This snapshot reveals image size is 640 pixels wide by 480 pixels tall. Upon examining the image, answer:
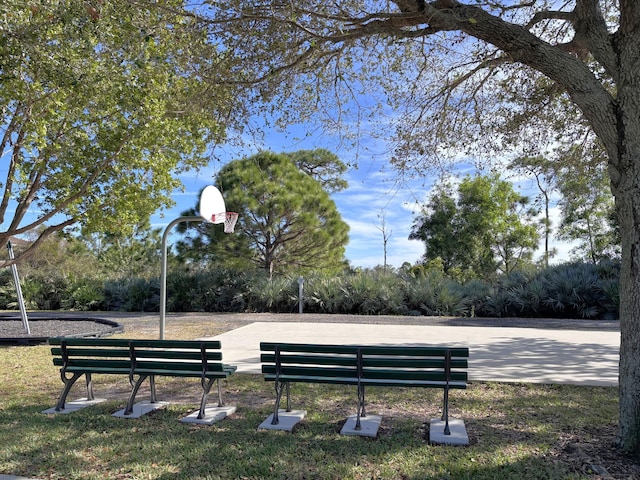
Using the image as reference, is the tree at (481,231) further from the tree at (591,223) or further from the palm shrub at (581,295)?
the palm shrub at (581,295)

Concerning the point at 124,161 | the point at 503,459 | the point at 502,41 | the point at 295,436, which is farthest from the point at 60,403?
the point at 124,161

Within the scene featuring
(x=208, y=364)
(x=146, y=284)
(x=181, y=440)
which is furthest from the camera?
(x=146, y=284)

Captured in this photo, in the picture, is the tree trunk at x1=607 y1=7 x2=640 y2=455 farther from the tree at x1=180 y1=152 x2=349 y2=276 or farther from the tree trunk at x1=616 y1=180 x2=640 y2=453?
the tree at x1=180 y1=152 x2=349 y2=276

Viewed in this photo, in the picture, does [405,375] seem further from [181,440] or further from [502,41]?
[502,41]

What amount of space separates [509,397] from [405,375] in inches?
78.5

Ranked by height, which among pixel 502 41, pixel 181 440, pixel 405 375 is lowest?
pixel 181 440

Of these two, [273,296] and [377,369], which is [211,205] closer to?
[377,369]

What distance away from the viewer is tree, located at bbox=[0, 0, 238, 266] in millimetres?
6828

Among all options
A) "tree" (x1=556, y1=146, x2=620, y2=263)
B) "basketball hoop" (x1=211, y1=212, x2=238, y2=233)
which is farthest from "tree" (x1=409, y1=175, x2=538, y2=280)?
"basketball hoop" (x1=211, y1=212, x2=238, y2=233)

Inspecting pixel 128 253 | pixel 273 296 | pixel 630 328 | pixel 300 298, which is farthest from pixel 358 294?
pixel 128 253

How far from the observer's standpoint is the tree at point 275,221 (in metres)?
20.8

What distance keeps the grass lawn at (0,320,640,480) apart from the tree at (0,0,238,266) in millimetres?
4209

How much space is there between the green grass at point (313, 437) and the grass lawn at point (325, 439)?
1 cm

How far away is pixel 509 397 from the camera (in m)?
5.75
